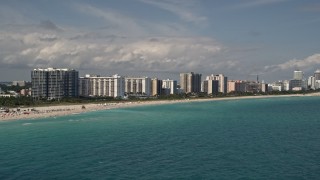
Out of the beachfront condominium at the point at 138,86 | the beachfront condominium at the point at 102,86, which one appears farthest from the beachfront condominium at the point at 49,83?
the beachfront condominium at the point at 138,86

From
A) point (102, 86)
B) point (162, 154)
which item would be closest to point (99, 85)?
point (102, 86)

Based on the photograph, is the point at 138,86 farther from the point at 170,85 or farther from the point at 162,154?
the point at 162,154

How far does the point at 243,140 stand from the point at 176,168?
13.2 meters

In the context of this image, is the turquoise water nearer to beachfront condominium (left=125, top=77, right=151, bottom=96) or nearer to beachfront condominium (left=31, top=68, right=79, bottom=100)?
beachfront condominium (left=31, top=68, right=79, bottom=100)

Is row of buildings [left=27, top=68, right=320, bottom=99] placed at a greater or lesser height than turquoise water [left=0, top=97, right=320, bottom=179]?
greater

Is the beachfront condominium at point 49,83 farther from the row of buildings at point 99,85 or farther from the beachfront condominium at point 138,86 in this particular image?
the beachfront condominium at point 138,86

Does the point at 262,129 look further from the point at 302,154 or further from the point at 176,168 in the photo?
the point at 176,168

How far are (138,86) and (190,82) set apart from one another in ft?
112

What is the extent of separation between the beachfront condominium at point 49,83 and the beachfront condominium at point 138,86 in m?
45.0

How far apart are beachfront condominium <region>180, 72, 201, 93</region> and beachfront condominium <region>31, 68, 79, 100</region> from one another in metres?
78.0

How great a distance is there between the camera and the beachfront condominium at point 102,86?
14838 centimetres

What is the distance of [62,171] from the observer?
24484mm

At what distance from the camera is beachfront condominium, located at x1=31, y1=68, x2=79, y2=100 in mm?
122688

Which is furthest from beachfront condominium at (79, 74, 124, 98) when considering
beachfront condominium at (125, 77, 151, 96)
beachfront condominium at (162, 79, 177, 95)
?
beachfront condominium at (162, 79, 177, 95)
